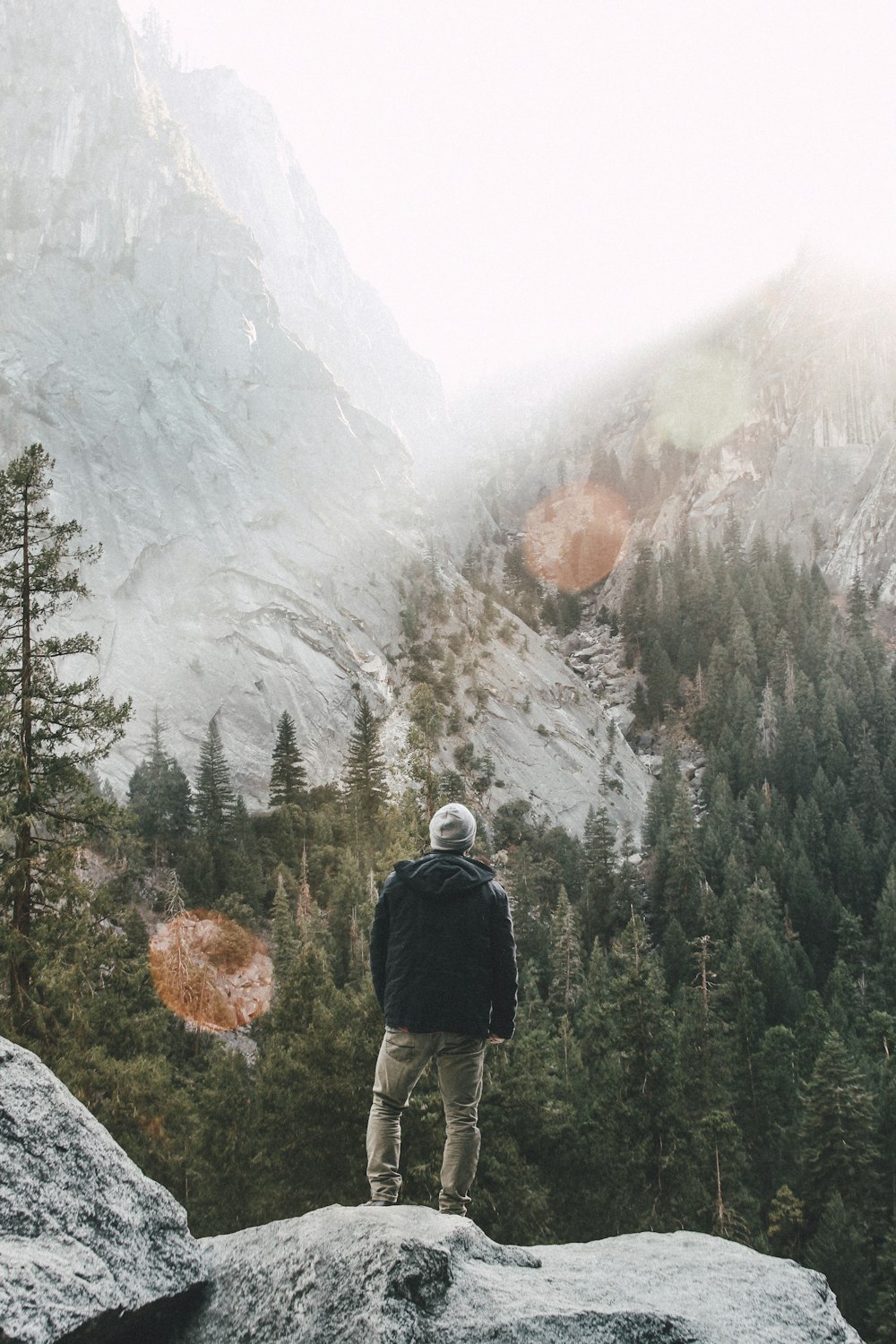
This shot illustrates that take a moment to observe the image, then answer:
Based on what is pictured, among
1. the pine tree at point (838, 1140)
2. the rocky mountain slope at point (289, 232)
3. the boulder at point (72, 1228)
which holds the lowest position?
the pine tree at point (838, 1140)

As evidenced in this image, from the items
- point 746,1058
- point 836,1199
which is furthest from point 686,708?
point 836,1199

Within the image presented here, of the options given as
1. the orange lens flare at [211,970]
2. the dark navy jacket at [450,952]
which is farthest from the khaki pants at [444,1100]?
the orange lens flare at [211,970]

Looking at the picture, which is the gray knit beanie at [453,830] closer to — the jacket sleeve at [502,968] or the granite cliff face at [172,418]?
the jacket sleeve at [502,968]

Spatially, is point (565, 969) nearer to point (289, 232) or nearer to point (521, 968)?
point (521, 968)

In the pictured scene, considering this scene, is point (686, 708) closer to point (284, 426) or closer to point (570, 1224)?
point (284, 426)

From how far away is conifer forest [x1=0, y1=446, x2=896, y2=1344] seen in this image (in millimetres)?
15383

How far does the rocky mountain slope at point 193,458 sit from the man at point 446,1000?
2544 inches

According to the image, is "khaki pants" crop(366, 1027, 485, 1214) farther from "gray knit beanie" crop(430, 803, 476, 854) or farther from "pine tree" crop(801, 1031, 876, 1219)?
"pine tree" crop(801, 1031, 876, 1219)

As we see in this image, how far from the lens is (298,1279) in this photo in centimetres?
461

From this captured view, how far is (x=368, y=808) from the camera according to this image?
60594mm

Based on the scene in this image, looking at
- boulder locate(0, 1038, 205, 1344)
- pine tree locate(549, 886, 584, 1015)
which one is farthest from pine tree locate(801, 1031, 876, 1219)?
boulder locate(0, 1038, 205, 1344)

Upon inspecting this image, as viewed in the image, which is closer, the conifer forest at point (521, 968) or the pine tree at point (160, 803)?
the conifer forest at point (521, 968)

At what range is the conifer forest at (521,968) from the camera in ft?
50.5

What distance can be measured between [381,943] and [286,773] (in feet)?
197
